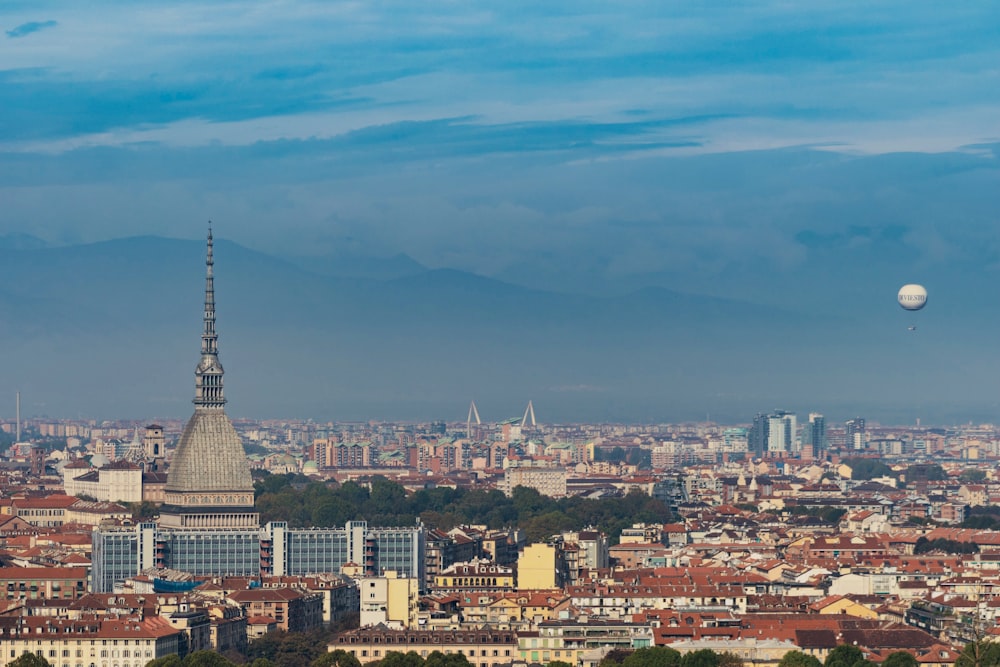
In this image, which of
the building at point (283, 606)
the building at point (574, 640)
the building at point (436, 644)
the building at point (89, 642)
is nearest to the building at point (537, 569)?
the building at point (283, 606)

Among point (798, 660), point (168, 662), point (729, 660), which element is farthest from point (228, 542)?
point (798, 660)

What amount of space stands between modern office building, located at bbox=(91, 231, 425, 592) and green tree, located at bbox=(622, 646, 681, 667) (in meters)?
32.5

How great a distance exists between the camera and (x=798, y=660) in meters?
67.8

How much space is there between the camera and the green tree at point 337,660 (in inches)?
2776

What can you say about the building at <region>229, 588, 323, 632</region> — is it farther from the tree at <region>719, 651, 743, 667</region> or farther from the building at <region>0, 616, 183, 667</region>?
the tree at <region>719, 651, 743, 667</region>

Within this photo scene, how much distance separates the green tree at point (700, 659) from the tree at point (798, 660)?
5.26ft

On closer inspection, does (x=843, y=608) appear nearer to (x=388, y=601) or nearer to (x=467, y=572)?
Result: (x=388, y=601)

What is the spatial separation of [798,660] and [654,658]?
3.28 meters

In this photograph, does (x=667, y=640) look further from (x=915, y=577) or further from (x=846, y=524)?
(x=846, y=524)

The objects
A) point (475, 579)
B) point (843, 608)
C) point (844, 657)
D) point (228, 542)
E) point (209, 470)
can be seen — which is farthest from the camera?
point (209, 470)

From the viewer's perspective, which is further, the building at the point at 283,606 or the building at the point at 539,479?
the building at the point at 539,479

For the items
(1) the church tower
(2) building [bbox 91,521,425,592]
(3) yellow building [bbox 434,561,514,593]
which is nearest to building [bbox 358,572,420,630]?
(3) yellow building [bbox 434,561,514,593]

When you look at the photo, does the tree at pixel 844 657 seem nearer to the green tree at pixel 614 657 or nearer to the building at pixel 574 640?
the green tree at pixel 614 657

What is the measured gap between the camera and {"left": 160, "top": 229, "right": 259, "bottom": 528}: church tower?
380ft
